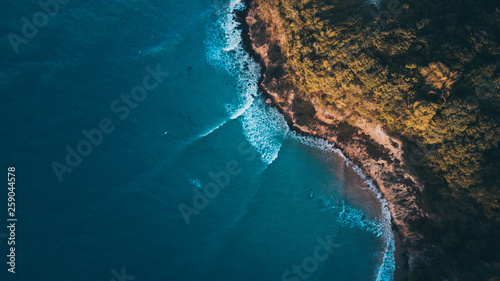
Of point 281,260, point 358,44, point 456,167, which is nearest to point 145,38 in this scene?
point 358,44

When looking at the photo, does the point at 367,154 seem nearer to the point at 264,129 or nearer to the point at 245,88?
the point at 264,129

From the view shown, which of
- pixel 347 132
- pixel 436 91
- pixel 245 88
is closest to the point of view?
pixel 436 91

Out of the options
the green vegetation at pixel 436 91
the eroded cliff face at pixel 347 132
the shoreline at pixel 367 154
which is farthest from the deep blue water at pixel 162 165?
the green vegetation at pixel 436 91

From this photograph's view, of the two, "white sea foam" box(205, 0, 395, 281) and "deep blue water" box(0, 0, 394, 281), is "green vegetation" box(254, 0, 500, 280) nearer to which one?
"white sea foam" box(205, 0, 395, 281)

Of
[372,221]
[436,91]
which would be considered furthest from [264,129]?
[436,91]

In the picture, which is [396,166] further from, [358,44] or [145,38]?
[145,38]

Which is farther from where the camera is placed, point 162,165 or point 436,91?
point 162,165

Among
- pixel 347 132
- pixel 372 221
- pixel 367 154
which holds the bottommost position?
pixel 372 221

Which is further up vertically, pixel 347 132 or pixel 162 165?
pixel 347 132
